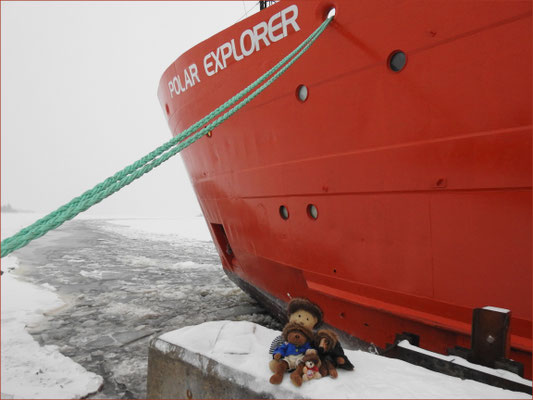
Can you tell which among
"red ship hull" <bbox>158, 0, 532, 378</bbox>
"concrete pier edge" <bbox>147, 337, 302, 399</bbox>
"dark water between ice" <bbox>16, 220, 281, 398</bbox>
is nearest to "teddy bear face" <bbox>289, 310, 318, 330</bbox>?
"concrete pier edge" <bbox>147, 337, 302, 399</bbox>

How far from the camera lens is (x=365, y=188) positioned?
2.52 meters

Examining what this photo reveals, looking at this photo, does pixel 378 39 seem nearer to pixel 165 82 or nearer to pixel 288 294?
pixel 288 294

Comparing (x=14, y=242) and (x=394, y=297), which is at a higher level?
(x=14, y=242)

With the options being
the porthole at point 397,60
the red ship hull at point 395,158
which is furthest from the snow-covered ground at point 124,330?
the porthole at point 397,60

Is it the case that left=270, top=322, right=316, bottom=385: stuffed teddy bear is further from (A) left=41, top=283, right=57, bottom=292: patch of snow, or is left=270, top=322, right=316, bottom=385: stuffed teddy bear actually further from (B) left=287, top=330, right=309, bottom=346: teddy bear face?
(A) left=41, top=283, right=57, bottom=292: patch of snow

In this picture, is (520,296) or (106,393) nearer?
(520,296)

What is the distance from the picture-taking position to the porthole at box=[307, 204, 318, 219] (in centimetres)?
291

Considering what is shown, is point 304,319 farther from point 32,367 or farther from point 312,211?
point 32,367

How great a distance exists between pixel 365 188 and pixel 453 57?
905 millimetres

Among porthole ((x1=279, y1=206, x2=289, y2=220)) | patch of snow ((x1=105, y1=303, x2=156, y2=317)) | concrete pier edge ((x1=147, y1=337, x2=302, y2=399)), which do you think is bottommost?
patch of snow ((x1=105, y1=303, x2=156, y2=317))

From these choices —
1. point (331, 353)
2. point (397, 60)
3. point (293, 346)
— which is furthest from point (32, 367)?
point (397, 60)

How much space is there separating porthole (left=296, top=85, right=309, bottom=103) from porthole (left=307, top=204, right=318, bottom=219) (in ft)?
2.61

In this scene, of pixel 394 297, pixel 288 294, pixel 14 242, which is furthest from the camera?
pixel 288 294

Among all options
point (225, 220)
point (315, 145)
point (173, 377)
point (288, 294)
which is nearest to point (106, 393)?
point (173, 377)
